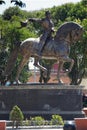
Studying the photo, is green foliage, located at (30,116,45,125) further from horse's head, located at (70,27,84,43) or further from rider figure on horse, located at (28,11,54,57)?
horse's head, located at (70,27,84,43)

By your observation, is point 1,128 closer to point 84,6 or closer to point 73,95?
point 73,95

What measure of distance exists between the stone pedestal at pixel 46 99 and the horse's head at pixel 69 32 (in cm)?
254

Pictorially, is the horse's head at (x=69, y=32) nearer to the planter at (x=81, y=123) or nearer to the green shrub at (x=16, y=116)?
the green shrub at (x=16, y=116)

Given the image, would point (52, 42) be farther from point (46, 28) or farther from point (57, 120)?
point (57, 120)

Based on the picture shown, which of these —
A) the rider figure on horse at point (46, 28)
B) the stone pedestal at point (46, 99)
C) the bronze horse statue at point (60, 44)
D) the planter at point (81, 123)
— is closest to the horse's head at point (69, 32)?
the bronze horse statue at point (60, 44)

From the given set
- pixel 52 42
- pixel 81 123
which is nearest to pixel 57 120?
pixel 81 123

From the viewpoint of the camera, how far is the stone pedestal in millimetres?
35906

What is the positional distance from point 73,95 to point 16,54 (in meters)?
4.04

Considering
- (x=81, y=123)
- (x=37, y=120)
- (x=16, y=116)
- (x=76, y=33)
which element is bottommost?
(x=37, y=120)

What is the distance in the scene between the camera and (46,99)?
36156 millimetres

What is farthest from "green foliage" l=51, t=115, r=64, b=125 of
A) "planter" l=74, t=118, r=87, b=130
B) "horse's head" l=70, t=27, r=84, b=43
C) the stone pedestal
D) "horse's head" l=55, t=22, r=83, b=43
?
"horse's head" l=70, t=27, r=84, b=43

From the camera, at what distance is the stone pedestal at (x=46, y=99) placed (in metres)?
35.9

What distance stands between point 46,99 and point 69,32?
3.80 m

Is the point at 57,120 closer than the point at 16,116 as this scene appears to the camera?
No
